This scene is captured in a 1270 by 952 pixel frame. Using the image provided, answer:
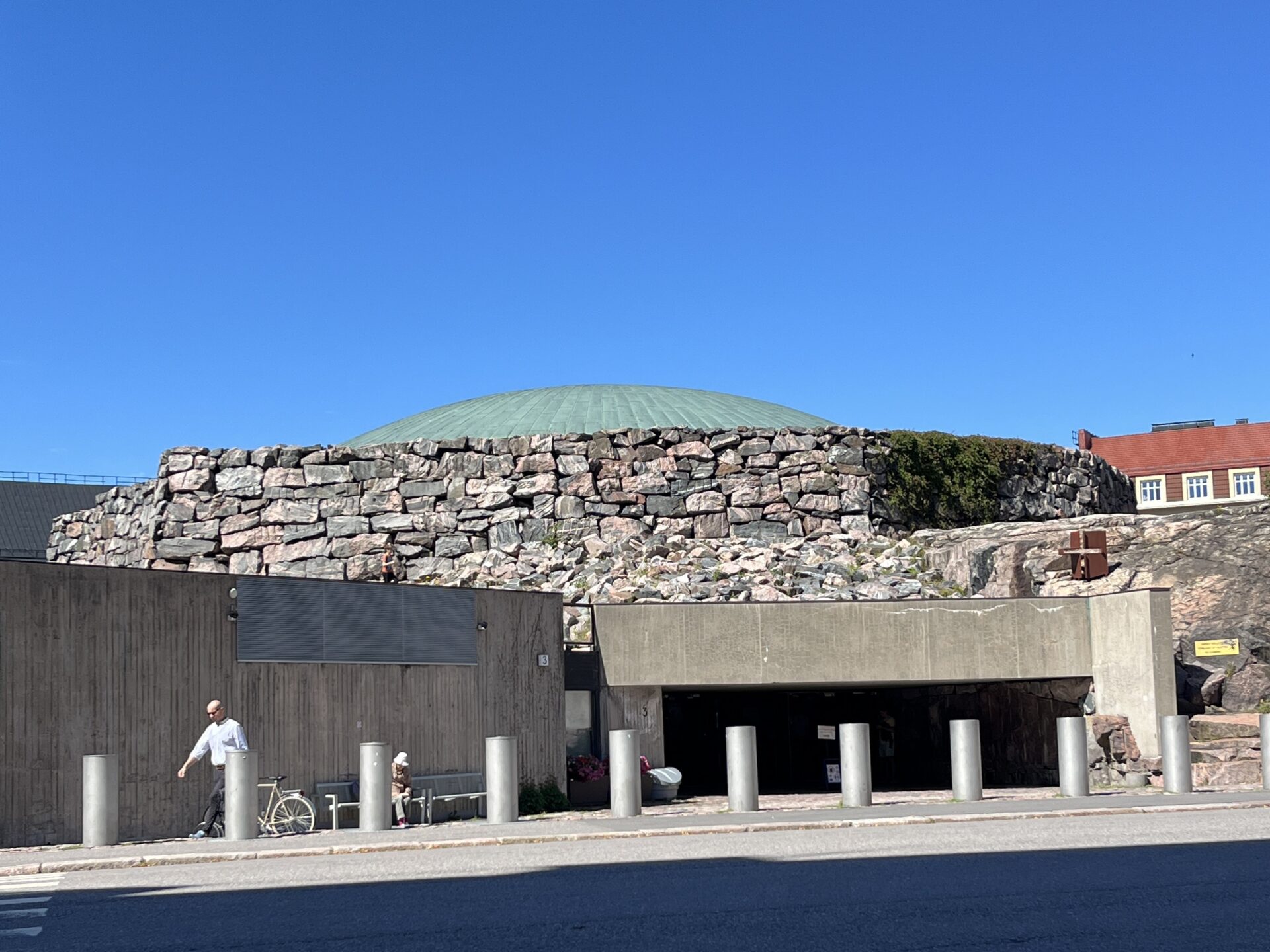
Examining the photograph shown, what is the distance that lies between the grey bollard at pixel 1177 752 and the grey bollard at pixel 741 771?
17.4ft

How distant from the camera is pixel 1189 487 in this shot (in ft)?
223

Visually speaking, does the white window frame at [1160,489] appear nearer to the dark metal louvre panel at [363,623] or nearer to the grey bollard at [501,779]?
the dark metal louvre panel at [363,623]

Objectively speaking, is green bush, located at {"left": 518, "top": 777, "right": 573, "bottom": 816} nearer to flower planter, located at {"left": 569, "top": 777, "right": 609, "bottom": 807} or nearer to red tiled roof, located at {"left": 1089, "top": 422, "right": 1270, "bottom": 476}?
flower planter, located at {"left": 569, "top": 777, "right": 609, "bottom": 807}

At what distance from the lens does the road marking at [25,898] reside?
8898mm

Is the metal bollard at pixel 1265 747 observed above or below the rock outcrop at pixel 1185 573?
below

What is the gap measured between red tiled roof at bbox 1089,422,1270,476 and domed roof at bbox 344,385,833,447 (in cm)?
3304

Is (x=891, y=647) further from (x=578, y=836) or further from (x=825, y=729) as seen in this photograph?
(x=578, y=836)

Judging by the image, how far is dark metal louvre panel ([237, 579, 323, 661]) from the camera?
16875 mm

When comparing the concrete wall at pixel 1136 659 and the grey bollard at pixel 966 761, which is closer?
the grey bollard at pixel 966 761

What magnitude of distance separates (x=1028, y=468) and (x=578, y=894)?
993 inches

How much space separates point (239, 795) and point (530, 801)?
5776mm

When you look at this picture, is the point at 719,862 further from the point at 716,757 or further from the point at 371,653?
the point at 716,757

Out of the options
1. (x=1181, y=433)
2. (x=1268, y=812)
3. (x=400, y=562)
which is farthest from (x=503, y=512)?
(x=1181, y=433)

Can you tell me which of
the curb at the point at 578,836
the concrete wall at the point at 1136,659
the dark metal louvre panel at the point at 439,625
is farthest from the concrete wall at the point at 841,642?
the curb at the point at 578,836
